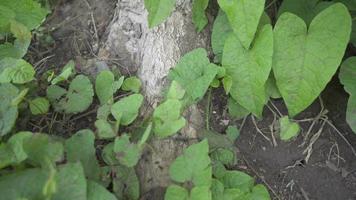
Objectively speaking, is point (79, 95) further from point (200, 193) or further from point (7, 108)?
point (200, 193)

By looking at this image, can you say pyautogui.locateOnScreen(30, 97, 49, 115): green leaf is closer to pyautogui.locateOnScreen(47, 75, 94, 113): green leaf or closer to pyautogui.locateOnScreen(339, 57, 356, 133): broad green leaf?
pyautogui.locateOnScreen(47, 75, 94, 113): green leaf

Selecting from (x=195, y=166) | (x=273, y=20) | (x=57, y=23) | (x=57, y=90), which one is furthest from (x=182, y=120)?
(x=57, y=23)

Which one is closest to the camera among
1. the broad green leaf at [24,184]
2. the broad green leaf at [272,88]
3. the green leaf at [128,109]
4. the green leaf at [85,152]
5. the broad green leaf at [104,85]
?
the broad green leaf at [24,184]

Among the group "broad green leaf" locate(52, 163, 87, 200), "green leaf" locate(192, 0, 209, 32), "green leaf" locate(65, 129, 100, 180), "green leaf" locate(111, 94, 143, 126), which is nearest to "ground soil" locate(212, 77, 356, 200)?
"green leaf" locate(192, 0, 209, 32)

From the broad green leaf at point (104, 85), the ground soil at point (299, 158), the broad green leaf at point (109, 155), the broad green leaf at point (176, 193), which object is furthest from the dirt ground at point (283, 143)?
the broad green leaf at point (176, 193)

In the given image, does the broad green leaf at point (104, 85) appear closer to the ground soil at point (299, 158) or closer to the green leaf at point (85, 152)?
the green leaf at point (85, 152)

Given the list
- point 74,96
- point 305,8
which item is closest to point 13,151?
point 74,96

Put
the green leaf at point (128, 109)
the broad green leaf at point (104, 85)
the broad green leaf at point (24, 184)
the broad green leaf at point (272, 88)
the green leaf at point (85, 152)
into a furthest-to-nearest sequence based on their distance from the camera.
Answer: the broad green leaf at point (272, 88) → the broad green leaf at point (104, 85) → the green leaf at point (128, 109) → the green leaf at point (85, 152) → the broad green leaf at point (24, 184)
